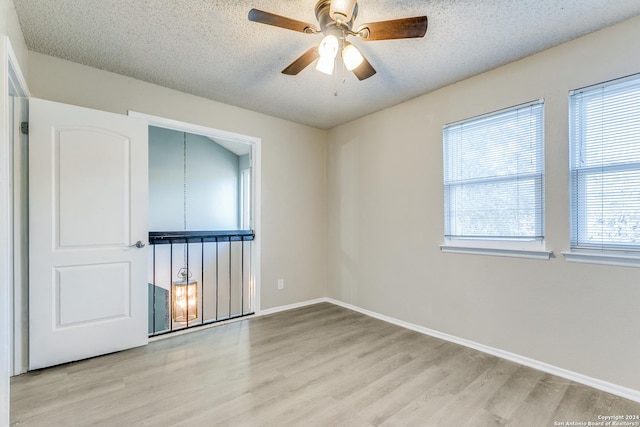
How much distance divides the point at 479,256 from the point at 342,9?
88.9 inches

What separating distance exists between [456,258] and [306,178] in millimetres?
2194

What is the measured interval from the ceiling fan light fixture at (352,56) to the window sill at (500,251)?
6.19ft

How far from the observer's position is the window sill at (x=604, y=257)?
1938 mm

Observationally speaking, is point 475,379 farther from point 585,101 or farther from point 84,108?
point 84,108

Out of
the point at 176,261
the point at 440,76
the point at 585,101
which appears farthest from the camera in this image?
the point at 176,261

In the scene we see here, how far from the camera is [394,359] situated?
250 cm

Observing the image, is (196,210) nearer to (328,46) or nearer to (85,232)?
(85,232)

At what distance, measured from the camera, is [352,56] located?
6.25 ft

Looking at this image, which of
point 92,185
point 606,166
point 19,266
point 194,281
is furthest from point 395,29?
point 194,281

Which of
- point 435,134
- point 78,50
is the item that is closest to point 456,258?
point 435,134

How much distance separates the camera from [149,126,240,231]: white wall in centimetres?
485

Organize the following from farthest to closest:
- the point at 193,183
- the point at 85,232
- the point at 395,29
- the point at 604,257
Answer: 1. the point at 193,183
2. the point at 85,232
3. the point at 604,257
4. the point at 395,29

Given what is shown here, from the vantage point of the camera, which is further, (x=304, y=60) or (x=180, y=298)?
(x=180, y=298)

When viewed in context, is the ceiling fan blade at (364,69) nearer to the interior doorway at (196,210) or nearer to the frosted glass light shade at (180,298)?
the interior doorway at (196,210)
